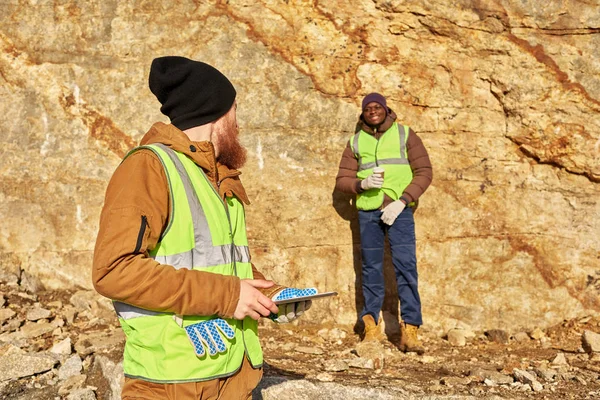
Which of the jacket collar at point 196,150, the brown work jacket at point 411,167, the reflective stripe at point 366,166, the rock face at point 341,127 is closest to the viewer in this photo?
the jacket collar at point 196,150

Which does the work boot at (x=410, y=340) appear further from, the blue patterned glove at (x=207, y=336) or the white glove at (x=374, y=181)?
the blue patterned glove at (x=207, y=336)

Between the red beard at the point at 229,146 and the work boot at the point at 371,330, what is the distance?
3.26m

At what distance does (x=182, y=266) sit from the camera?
2166 millimetres

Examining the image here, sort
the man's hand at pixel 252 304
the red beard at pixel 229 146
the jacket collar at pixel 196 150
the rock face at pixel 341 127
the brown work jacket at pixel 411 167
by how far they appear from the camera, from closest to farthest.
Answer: the man's hand at pixel 252 304, the jacket collar at pixel 196 150, the red beard at pixel 229 146, the brown work jacket at pixel 411 167, the rock face at pixel 341 127

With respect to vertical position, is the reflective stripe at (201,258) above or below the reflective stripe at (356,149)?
below

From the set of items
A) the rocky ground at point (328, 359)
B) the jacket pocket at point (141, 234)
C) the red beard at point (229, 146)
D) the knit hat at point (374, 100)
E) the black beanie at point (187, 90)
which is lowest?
the rocky ground at point (328, 359)

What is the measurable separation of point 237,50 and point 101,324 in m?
2.99

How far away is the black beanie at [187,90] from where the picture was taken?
7.71 feet

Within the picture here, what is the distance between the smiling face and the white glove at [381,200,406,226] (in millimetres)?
755

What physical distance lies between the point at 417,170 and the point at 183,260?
3680 mm

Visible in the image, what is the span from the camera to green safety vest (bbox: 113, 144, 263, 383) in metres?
2.13

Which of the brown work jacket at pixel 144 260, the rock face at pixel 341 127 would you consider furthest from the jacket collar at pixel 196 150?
the rock face at pixel 341 127

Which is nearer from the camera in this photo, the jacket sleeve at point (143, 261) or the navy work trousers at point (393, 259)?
the jacket sleeve at point (143, 261)

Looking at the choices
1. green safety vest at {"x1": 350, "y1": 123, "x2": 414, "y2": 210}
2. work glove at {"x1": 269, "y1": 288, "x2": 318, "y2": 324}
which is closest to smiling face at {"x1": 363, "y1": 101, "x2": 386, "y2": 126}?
green safety vest at {"x1": 350, "y1": 123, "x2": 414, "y2": 210}
